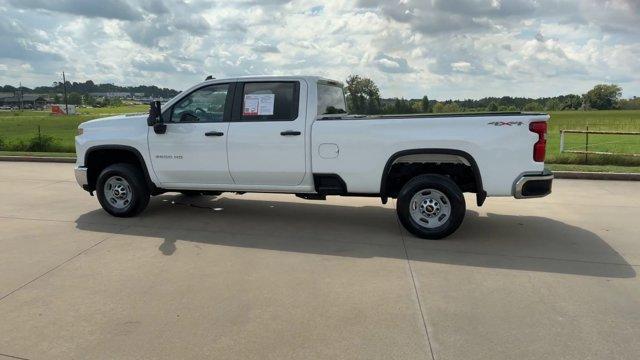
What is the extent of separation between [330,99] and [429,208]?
2.00m

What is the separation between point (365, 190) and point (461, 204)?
3.63ft

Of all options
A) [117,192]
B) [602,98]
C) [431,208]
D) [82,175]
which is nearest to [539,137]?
[431,208]

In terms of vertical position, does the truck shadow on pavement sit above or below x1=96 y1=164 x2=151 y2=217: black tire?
below

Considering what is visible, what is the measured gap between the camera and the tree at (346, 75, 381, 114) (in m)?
7.91

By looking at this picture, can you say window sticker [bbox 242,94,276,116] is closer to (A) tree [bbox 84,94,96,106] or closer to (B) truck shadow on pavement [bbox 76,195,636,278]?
(B) truck shadow on pavement [bbox 76,195,636,278]

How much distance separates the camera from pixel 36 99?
148 meters

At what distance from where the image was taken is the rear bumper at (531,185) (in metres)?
5.35

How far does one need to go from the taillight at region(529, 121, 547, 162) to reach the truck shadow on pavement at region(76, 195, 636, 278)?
1.03 meters

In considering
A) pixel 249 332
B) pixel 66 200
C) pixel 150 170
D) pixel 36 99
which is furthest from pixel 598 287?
pixel 36 99

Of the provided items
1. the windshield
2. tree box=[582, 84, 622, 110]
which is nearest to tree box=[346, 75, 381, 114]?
the windshield

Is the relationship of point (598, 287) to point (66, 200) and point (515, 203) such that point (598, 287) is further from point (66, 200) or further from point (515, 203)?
point (66, 200)

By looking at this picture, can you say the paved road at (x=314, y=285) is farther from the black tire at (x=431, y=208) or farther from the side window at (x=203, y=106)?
the side window at (x=203, y=106)

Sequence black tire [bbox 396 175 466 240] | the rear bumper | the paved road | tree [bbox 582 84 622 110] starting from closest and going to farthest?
the paved road → the rear bumper → black tire [bbox 396 175 466 240] → tree [bbox 582 84 622 110]

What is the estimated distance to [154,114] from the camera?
6395 millimetres
